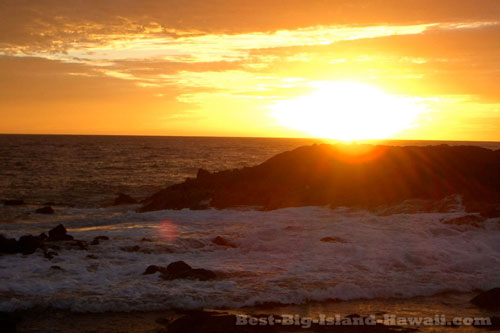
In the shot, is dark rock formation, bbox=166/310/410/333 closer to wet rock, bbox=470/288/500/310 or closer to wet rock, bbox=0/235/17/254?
wet rock, bbox=470/288/500/310

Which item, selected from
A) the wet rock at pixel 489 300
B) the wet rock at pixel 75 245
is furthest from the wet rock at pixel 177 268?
the wet rock at pixel 489 300

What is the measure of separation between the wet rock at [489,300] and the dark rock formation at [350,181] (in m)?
12.5

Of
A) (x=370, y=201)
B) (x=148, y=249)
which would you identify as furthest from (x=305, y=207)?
(x=148, y=249)

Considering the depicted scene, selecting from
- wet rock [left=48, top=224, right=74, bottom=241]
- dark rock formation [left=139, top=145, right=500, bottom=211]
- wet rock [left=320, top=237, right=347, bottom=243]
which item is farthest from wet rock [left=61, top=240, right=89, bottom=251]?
dark rock formation [left=139, top=145, right=500, bottom=211]

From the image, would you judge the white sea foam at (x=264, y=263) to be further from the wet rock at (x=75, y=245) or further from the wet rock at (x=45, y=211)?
the wet rock at (x=45, y=211)

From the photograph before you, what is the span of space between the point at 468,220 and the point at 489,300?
8.86m

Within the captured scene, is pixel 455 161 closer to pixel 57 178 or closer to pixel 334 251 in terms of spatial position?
pixel 334 251

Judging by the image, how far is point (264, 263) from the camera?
14922mm

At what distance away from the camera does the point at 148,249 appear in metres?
16.4

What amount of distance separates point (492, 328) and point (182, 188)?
23.2 meters

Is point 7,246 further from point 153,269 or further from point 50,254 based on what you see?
point 153,269

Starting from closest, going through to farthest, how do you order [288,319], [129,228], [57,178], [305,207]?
[288,319]
[129,228]
[305,207]
[57,178]

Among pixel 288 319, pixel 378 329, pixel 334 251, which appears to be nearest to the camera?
pixel 378 329

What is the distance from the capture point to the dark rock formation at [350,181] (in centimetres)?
2655
